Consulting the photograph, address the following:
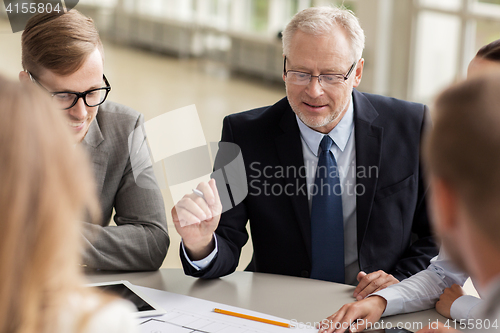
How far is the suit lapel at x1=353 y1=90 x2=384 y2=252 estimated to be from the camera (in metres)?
1.91

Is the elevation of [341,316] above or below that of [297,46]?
below

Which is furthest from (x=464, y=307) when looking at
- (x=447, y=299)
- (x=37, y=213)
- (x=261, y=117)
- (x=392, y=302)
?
(x=37, y=213)

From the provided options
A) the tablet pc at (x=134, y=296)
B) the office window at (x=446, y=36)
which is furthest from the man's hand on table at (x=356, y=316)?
the office window at (x=446, y=36)

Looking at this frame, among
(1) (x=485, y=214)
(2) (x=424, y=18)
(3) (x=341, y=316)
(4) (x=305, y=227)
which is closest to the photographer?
(1) (x=485, y=214)

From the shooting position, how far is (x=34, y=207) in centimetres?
73

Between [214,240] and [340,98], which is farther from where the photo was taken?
[340,98]

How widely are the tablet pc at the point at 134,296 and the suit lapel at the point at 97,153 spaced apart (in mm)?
488

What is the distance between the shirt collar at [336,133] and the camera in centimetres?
199

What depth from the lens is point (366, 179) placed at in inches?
76.7

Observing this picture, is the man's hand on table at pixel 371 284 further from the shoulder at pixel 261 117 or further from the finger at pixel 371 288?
the shoulder at pixel 261 117

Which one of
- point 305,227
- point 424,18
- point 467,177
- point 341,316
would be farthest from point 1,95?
point 424,18

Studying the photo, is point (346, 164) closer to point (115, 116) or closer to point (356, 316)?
point (356, 316)

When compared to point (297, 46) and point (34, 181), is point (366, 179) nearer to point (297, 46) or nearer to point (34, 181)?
point (297, 46)

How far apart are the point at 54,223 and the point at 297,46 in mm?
1376
